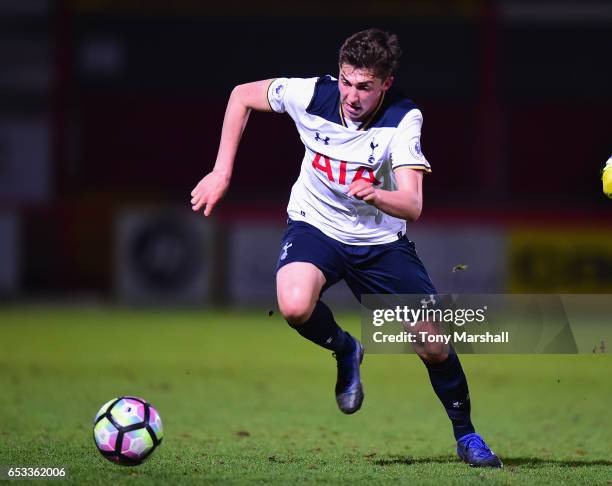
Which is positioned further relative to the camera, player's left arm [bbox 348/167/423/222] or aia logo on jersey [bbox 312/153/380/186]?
aia logo on jersey [bbox 312/153/380/186]

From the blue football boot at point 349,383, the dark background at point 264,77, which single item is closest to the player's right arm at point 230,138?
the blue football boot at point 349,383

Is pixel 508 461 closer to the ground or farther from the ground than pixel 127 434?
closer to the ground

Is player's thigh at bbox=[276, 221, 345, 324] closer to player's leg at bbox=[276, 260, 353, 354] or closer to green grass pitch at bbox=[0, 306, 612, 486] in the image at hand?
player's leg at bbox=[276, 260, 353, 354]

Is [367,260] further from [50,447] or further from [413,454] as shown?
[50,447]

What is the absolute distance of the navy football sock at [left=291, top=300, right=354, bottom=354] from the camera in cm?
616

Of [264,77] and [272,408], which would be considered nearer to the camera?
[272,408]

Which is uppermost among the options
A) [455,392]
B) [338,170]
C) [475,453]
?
[338,170]

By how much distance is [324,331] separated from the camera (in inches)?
246

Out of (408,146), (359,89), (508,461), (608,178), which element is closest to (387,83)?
(359,89)

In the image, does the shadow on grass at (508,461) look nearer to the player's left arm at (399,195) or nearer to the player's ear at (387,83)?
the player's left arm at (399,195)

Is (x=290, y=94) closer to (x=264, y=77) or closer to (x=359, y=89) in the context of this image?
(x=359, y=89)

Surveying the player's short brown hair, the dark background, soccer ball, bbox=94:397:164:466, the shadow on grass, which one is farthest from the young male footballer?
the dark background

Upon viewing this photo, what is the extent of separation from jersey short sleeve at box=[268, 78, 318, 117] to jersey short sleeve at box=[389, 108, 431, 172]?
1.84 ft

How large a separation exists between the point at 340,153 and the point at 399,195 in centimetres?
61
